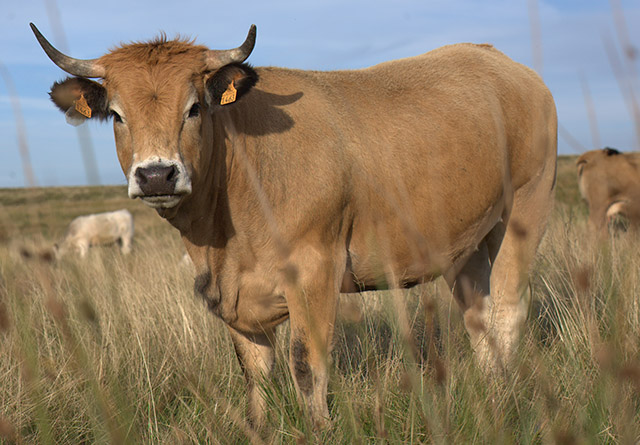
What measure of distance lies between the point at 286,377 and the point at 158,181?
1.98 metres

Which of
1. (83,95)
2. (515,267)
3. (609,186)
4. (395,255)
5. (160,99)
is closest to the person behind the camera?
(160,99)

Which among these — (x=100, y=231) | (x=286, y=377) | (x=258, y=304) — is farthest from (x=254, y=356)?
(x=100, y=231)

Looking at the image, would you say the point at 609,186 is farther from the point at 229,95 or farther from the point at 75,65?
the point at 75,65

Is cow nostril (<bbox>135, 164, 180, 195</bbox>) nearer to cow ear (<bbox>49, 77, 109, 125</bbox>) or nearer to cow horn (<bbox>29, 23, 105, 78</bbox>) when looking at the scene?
cow ear (<bbox>49, 77, 109, 125</bbox>)

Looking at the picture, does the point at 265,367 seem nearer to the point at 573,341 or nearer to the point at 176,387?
the point at 176,387

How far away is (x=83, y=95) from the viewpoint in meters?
3.82

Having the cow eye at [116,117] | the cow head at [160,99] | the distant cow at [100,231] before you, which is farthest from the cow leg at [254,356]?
the distant cow at [100,231]

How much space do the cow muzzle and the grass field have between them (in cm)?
39

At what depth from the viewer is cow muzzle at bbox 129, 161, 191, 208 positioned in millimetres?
3234

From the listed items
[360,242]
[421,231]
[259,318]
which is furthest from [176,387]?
[421,231]

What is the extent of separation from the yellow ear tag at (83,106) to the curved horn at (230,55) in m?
0.78

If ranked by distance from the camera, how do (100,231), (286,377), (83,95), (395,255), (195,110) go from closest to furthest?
(195,110) < (83,95) < (395,255) < (286,377) < (100,231)

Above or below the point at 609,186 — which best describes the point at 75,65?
above

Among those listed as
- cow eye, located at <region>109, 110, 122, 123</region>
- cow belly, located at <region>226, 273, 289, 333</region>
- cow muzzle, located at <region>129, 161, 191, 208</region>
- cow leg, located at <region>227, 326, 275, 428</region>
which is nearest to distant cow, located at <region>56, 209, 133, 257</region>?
cow leg, located at <region>227, 326, 275, 428</region>
